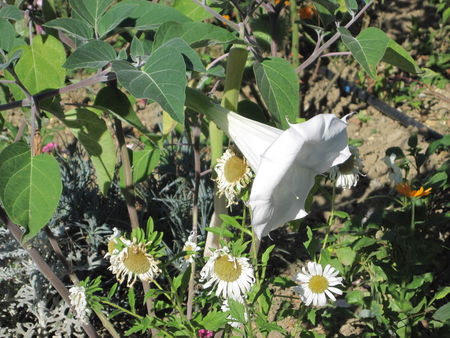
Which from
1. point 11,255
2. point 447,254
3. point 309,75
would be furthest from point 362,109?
point 11,255

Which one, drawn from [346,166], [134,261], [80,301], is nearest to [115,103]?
[134,261]

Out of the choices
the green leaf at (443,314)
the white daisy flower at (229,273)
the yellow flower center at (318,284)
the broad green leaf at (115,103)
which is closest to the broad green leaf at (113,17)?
the broad green leaf at (115,103)

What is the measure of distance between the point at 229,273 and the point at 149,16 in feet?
1.74

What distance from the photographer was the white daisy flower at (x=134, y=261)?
2.82 feet

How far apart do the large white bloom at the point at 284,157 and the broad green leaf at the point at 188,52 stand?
5.8 inches

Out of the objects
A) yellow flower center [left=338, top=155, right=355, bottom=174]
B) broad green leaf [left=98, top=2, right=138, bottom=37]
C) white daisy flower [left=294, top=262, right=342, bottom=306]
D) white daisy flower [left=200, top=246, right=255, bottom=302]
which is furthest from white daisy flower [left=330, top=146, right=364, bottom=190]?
broad green leaf [left=98, top=2, right=138, bottom=37]

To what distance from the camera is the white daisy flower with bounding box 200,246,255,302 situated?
0.87 metres

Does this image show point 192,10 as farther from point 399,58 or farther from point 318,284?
point 318,284

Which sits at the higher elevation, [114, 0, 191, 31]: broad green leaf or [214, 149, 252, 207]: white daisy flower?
[114, 0, 191, 31]: broad green leaf

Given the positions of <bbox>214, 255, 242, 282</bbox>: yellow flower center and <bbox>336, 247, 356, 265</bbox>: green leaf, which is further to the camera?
<bbox>336, 247, 356, 265</bbox>: green leaf

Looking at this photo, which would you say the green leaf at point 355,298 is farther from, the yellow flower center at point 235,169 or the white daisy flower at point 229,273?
the yellow flower center at point 235,169

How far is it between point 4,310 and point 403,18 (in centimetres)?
336

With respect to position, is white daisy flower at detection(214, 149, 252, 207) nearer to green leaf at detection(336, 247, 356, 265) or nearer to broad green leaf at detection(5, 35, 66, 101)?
broad green leaf at detection(5, 35, 66, 101)

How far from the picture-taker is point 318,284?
1.01m
